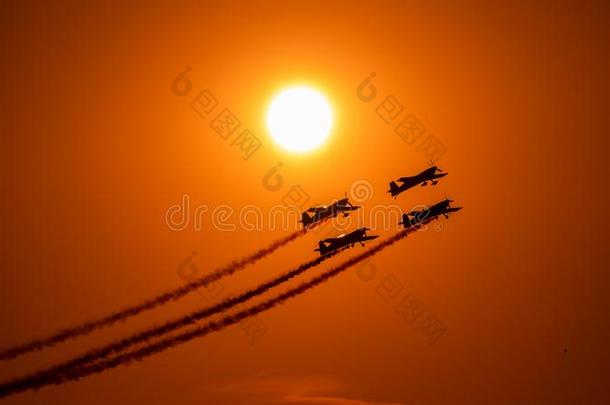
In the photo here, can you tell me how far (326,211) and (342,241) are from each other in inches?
244

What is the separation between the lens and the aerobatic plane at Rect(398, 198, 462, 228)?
74812 millimetres

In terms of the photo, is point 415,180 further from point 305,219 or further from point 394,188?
point 305,219

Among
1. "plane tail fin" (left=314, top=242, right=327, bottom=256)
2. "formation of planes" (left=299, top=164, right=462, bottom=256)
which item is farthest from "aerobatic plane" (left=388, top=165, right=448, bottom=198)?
"plane tail fin" (left=314, top=242, right=327, bottom=256)

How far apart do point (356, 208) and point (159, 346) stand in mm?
29955

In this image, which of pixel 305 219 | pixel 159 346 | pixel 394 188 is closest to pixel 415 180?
pixel 394 188

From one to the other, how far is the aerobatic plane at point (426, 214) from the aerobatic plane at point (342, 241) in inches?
189

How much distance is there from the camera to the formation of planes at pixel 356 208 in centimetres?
7131

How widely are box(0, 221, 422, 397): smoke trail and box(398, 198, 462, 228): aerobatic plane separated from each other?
2.48 ft

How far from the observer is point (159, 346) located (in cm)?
6431

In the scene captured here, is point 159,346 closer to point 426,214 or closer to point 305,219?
point 305,219

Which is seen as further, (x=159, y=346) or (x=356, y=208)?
(x=356, y=208)

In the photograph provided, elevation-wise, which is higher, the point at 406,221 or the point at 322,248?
the point at 322,248

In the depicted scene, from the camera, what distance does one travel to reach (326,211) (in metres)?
76.3

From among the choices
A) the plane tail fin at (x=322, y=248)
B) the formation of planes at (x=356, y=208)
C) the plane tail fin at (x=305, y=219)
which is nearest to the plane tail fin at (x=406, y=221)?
the formation of planes at (x=356, y=208)
